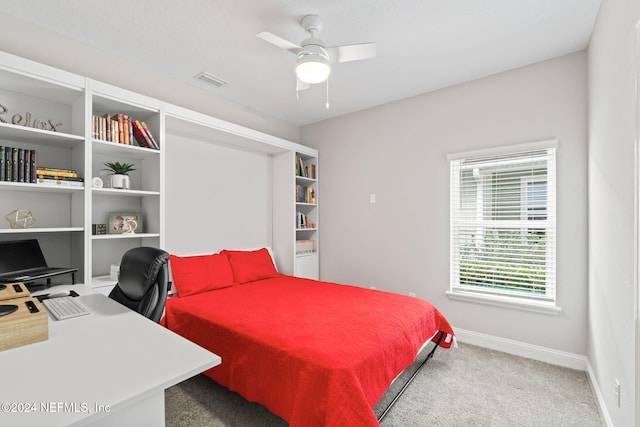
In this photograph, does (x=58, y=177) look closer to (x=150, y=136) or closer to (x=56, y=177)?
(x=56, y=177)

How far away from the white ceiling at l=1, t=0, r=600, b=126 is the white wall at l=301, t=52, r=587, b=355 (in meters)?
0.27

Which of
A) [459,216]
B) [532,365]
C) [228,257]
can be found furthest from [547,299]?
[228,257]

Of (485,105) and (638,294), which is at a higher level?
(485,105)

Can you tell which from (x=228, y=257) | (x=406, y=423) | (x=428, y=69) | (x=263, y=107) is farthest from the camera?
(x=263, y=107)

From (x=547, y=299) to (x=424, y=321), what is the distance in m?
1.30

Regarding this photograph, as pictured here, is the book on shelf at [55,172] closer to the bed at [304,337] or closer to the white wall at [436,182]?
the bed at [304,337]

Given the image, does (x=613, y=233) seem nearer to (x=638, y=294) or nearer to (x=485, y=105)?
(x=638, y=294)

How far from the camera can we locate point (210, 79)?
3.07m

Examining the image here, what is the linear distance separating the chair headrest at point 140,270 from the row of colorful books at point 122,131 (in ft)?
3.81

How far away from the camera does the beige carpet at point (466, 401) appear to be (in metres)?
1.93

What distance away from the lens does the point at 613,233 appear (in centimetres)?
171

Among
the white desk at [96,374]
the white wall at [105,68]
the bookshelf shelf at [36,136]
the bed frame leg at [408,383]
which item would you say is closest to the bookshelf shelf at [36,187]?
the bookshelf shelf at [36,136]

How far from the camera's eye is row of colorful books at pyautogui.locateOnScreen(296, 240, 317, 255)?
413 centimetres

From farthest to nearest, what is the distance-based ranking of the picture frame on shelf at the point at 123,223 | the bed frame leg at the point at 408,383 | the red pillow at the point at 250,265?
the red pillow at the point at 250,265 < the picture frame on shelf at the point at 123,223 < the bed frame leg at the point at 408,383
